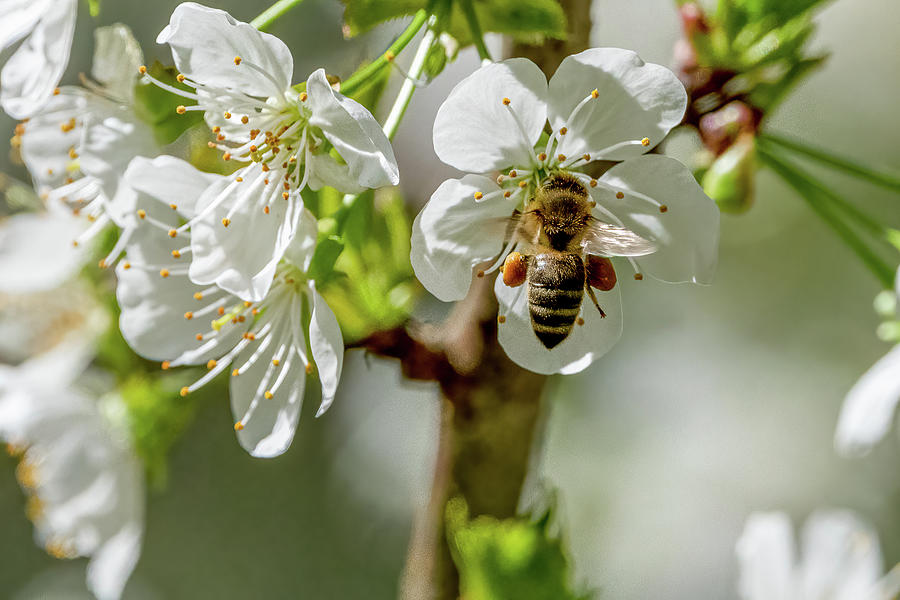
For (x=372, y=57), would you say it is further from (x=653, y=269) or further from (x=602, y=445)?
(x=602, y=445)

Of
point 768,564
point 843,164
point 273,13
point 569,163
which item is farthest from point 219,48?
point 768,564

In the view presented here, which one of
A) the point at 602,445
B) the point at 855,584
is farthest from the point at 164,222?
the point at 602,445

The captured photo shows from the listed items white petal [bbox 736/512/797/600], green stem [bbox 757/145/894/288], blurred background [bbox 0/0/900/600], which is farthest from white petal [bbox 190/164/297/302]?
blurred background [bbox 0/0/900/600]

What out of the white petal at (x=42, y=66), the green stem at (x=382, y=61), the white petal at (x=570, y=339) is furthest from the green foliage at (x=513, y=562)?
the white petal at (x=42, y=66)

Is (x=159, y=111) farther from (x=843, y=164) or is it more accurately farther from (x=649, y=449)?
(x=649, y=449)

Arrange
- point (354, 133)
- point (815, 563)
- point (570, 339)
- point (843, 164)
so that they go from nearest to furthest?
1. point (354, 133)
2. point (570, 339)
3. point (843, 164)
4. point (815, 563)

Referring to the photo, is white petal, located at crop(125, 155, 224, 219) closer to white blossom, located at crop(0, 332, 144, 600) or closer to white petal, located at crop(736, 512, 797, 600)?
white blossom, located at crop(0, 332, 144, 600)
